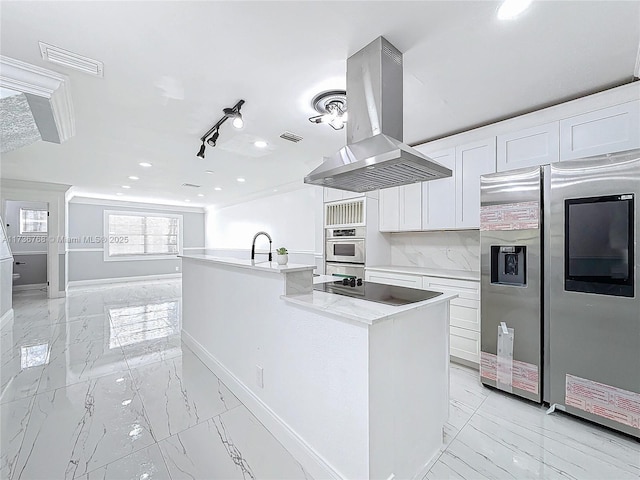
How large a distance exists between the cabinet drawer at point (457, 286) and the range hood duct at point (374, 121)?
146 cm

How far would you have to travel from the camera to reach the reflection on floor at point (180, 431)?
1.59m

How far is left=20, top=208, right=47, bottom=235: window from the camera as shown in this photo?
293 inches

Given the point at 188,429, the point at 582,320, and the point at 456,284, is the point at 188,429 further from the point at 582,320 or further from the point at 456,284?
the point at 582,320

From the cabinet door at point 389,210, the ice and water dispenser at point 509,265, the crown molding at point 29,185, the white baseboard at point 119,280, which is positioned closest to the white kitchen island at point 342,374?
the ice and water dispenser at point 509,265

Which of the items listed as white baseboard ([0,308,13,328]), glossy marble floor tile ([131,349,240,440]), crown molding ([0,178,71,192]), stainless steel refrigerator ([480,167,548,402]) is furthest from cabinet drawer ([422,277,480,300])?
crown molding ([0,178,71,192])

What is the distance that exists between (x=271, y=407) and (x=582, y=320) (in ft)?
7.48

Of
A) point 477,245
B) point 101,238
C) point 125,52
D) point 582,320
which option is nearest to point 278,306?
point 125,52

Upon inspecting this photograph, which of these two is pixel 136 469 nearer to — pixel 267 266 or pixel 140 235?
pixel 267 266

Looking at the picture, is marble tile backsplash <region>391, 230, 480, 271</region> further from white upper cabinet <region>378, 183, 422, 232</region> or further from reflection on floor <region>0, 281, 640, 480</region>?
reflection on floor <region>0, 281, 640, 480</region>

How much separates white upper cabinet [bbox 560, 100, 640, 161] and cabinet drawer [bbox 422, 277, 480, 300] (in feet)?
4.40

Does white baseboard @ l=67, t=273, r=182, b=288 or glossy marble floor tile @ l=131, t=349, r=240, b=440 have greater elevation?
white baseboard @ l=67, t=273, r=182, b=288

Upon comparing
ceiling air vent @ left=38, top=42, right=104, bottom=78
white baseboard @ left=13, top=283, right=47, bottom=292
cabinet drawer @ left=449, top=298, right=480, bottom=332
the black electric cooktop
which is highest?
ceiling air vent @ left=38, top=42, right=104, bottom=78

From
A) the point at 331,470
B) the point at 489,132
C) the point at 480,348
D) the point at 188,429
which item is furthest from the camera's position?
the point at 489,132

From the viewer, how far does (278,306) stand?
6.12 ft
